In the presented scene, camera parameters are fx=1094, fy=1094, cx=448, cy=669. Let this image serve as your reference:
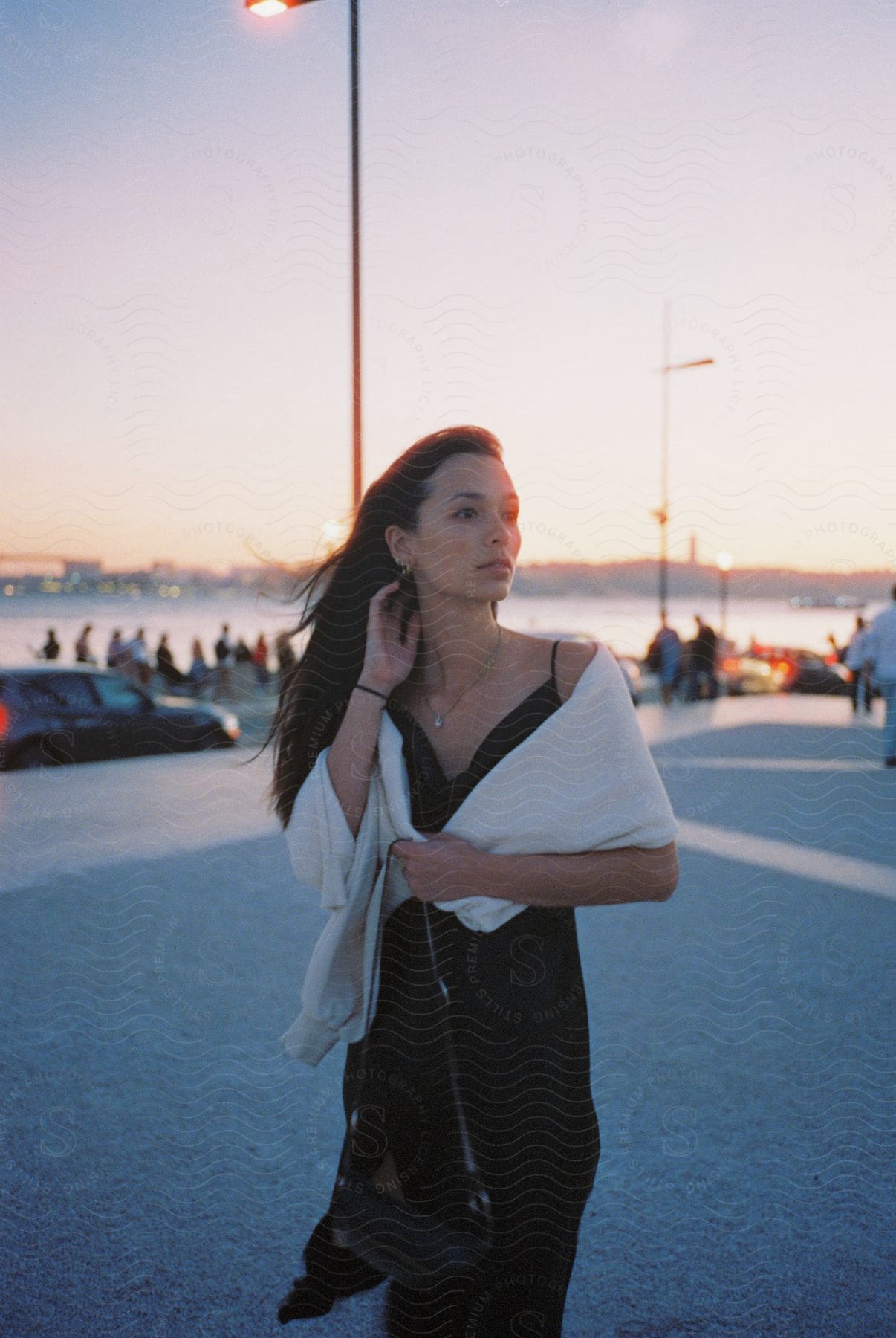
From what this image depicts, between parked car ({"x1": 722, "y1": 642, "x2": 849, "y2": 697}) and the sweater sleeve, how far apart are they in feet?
61.2

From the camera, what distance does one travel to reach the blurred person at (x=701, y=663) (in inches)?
488

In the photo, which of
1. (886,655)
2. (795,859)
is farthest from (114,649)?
(795,859)

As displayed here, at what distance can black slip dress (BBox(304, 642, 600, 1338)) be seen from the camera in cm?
174

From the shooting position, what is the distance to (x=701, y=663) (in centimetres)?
1323

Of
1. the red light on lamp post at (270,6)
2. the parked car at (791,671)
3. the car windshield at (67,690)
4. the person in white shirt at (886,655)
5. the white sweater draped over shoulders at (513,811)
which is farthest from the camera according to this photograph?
the parked car at (791,671)

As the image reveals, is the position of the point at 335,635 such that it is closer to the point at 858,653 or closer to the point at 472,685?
the point at 472,685

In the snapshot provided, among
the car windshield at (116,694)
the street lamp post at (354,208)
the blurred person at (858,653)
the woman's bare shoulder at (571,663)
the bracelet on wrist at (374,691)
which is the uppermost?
the street lamp post at (354,208)

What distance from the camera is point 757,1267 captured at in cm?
227

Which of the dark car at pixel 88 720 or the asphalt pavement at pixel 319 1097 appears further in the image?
the dark car at pixel 88 720

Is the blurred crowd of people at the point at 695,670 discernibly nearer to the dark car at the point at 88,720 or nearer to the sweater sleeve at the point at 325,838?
the dark car at the point at 88,720

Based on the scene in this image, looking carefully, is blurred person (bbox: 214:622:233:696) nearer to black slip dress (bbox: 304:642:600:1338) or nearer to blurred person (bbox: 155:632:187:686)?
blurred person (bbox: 155:632:187:686)

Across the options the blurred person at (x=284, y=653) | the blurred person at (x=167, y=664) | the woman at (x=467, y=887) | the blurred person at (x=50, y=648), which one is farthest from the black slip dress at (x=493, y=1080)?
the blurred person at (x=50, y=648)

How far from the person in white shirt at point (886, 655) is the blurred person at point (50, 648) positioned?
1101 cm

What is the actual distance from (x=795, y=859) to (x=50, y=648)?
41.1ft
